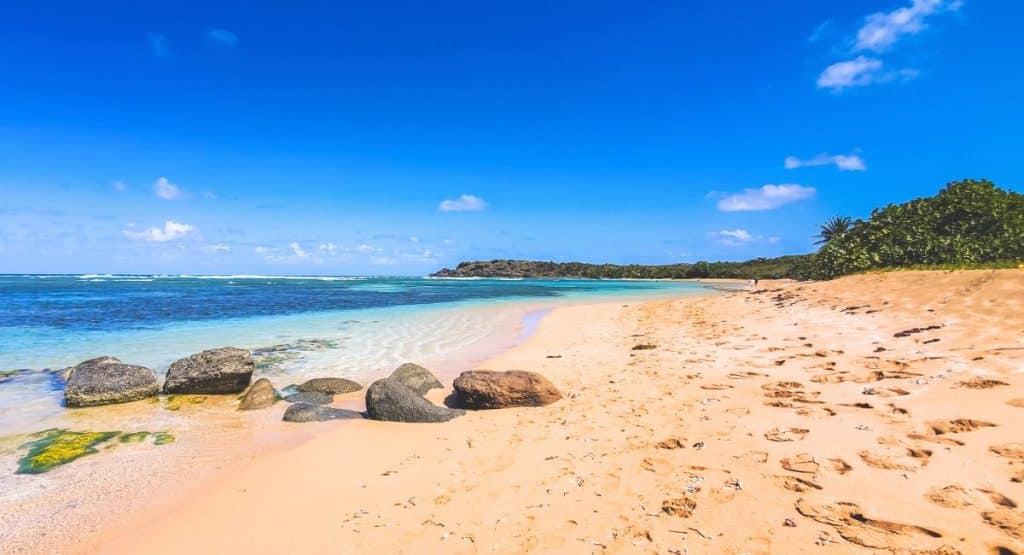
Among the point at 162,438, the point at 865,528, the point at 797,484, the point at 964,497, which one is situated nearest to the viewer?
the point at 865,528

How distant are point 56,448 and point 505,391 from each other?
6820mm

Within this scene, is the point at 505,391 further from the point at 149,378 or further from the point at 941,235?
the point at 941,235

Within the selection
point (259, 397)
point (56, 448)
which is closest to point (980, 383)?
point (259, 397)

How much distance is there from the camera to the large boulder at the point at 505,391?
25.5 ft

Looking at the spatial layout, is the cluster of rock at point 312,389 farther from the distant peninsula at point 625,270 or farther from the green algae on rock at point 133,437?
the distant peninsula at point 625,270

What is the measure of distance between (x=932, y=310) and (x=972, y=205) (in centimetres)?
1927

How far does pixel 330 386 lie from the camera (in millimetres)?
9516

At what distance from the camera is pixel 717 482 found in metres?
4.24

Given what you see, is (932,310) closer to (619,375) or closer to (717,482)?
(619,375)

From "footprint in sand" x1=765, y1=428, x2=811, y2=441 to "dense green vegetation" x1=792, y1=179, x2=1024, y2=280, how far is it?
21.2m

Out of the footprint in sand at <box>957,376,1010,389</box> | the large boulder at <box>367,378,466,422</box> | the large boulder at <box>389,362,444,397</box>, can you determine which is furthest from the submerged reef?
the footprint in sand at <box>957,376,1010,389</box>

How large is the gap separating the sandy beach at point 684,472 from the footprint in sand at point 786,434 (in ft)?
0.10

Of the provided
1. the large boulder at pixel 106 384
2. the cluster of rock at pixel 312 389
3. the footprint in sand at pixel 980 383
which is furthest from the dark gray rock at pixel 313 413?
the footprint in sand at pixel 980 383

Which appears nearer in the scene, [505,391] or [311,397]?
[505,391]
